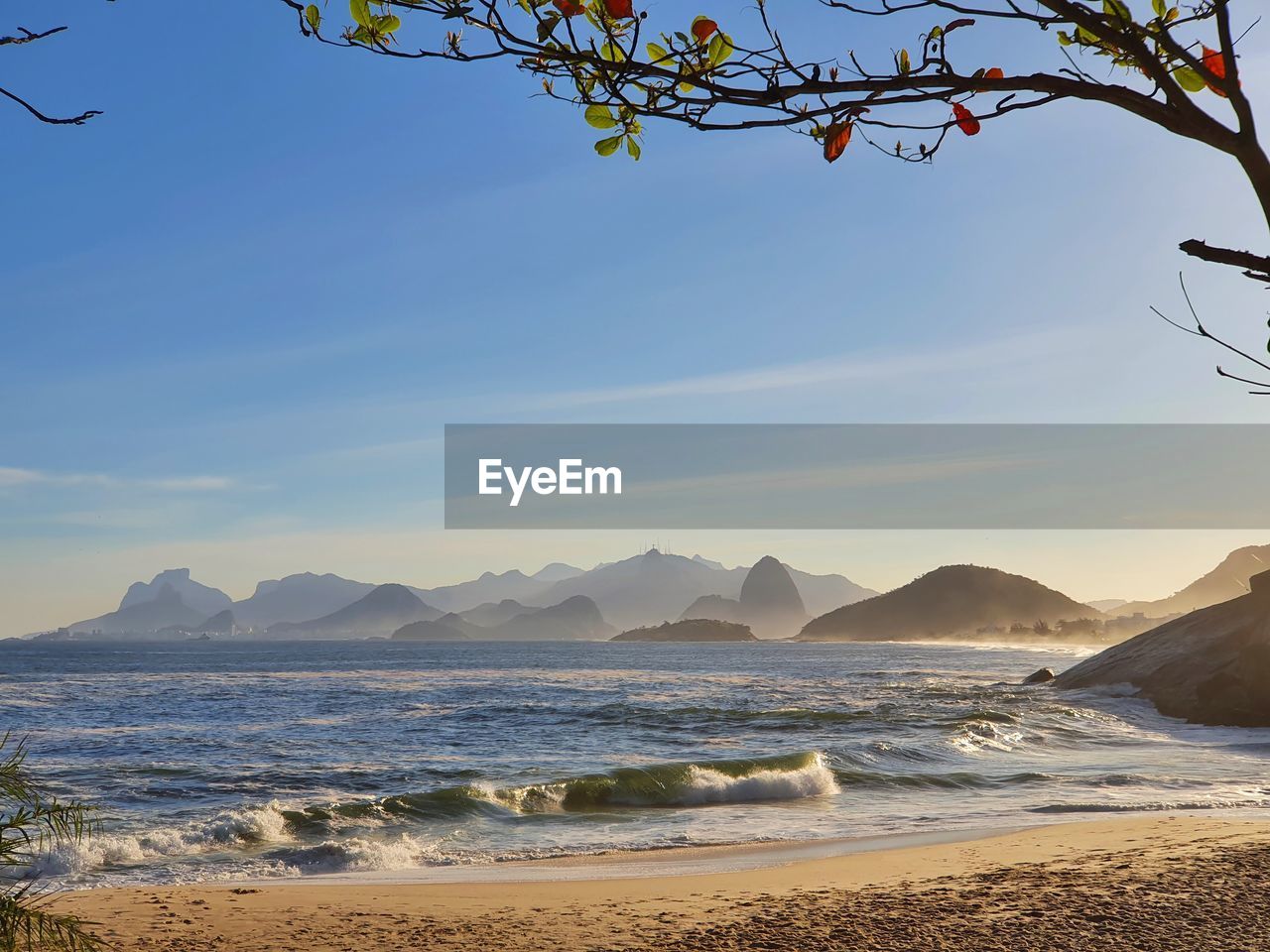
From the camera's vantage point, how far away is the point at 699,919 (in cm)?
864

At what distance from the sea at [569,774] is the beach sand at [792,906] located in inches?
65.8

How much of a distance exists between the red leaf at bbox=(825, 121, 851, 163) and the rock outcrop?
3000cm

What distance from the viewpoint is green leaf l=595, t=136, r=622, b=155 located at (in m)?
3.12

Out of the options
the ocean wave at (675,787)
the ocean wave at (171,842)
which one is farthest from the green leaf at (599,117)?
the ocean wave at (675,787)

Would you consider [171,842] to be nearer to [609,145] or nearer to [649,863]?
[649,863]

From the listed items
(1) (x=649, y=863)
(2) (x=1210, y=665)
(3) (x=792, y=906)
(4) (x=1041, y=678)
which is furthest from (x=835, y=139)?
(4) (x=1041, y=678)

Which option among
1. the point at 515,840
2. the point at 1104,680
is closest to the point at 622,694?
the point at 1104,680

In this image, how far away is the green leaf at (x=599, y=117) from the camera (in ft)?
9.68

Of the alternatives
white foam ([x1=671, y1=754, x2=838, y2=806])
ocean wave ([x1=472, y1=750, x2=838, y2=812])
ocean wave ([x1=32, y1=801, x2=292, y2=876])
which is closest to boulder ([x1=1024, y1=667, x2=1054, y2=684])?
ocean wave ([x1=472, y1=750, x2=838, y2=812])

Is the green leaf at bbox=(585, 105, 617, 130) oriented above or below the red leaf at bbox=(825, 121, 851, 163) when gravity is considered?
above

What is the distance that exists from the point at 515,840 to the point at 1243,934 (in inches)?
383

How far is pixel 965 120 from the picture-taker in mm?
Answer: 2945

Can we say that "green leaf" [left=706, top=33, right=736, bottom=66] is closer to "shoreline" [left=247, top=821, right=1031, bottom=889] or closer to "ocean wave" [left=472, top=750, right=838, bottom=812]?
"shoreline" [left=247, top=821, right=1031, bottom=889]

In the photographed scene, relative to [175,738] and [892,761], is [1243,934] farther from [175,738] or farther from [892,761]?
[175,738]
